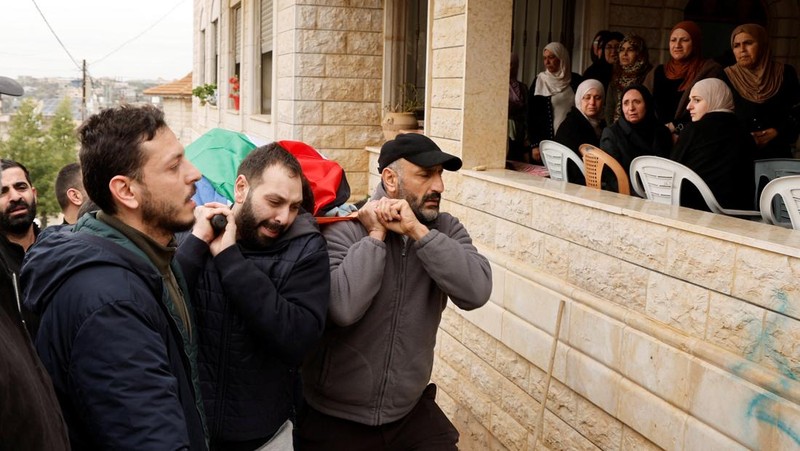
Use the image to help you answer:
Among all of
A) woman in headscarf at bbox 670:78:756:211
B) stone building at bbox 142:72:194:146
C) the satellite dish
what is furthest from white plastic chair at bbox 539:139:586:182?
stone building at bbox 142:72:194:146

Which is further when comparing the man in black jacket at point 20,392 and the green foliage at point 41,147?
the green foliage at point 41,147

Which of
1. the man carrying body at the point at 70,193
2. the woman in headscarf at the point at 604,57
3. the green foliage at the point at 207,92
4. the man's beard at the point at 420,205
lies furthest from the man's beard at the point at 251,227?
the green foliage at the point at 207,92

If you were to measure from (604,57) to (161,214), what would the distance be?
5.74 m

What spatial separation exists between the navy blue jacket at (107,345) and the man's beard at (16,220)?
3.02m

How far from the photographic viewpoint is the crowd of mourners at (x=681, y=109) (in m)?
4.74

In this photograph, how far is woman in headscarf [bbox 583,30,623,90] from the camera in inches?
292

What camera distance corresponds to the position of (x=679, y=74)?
21.1 ft

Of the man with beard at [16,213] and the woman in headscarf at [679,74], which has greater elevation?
the woman in headscarf at [679,74]

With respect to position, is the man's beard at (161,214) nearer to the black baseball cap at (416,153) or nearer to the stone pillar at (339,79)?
the black baseball cap at (416,153)

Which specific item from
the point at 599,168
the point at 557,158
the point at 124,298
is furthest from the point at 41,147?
the point at 124,298

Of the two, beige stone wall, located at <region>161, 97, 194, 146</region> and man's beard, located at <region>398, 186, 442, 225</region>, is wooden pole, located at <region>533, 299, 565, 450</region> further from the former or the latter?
beige stone wall, located at <region>161, 97, 194, 146</region>

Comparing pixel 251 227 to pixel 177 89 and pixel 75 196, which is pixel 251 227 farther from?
pixel 177 89

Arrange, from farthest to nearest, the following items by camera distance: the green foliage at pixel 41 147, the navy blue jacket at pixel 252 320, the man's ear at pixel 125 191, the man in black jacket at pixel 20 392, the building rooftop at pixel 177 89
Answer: the green foliage at pixel 41 147 → the building rooftop at pixel 177 89 → the navy blue jacket at pixel 252 320 → the man's ear at pixel 125 191 → the man in black jacket at pixel 20 392

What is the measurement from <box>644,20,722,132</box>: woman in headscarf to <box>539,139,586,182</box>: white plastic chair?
31.5 inches
